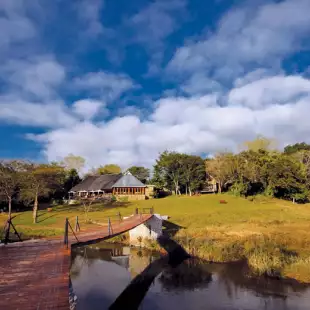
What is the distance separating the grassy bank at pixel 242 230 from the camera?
64.0ft

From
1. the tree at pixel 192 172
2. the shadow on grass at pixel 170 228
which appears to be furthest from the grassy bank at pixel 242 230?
the tree at pixel 192 172

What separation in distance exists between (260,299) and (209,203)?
34741 millimetres

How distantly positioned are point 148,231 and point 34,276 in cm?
2005

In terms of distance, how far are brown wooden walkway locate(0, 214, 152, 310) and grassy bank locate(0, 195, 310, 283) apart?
13.2m

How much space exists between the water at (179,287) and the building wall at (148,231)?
177 inches

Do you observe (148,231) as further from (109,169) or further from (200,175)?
(109,169)

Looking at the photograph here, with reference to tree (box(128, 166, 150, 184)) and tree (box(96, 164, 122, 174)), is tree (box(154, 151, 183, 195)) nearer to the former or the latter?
tree (box(128, 166, 150, 184))

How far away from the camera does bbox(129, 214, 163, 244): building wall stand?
92.9 ft

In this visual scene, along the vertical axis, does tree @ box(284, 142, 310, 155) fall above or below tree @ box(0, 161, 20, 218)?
above

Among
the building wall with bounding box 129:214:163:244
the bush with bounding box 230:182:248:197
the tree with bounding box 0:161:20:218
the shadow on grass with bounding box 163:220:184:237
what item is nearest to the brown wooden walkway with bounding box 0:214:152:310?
the building wall with bounding box 129:214:163:244

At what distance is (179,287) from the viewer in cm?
1750

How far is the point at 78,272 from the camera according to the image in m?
20.7

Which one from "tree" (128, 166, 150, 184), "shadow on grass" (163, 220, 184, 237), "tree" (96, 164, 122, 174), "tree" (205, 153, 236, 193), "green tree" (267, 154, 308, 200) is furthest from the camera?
"tree" (96, 164, 122, 174)

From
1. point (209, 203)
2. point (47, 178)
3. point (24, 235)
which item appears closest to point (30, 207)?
point (47, 178)
